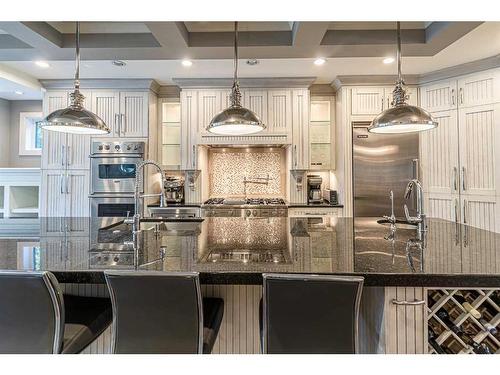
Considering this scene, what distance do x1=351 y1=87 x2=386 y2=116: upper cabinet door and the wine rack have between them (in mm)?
2964

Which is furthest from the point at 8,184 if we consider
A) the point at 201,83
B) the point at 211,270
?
the point at 211,270

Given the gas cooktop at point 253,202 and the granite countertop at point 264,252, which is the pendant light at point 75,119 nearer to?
the granite countertop at point 264,252

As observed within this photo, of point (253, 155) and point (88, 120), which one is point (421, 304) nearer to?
point (88, 120)

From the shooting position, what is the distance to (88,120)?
6.91 feet

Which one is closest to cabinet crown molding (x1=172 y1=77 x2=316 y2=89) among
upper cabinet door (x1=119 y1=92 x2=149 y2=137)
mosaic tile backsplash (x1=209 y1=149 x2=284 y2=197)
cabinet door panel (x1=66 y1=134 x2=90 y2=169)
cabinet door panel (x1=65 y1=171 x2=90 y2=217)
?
upper cabinet door (x1=119 y1=92 x2=149 y2=137)

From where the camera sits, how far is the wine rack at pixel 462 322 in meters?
1.24

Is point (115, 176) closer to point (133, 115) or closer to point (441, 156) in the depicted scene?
point (133, 115)

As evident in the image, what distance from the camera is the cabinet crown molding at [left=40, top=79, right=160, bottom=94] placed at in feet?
13.0

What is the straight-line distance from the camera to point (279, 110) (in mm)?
3971

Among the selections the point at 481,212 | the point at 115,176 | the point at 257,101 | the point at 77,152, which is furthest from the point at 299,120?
the point at 77,152

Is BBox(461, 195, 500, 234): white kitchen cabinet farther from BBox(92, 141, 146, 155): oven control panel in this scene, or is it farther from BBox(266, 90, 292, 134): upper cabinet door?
BBox(92, 141, 146, 155): oven control panel

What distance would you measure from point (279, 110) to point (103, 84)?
90.2 inches
